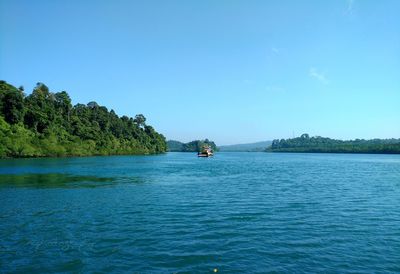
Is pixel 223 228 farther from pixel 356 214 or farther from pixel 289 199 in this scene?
pixel 289 199

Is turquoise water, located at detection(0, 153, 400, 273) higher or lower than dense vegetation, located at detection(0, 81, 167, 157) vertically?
lower

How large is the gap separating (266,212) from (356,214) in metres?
7.13

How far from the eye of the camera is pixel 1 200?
32250mm

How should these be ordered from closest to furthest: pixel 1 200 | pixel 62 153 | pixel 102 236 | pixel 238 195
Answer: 1. pixel 102 236
2. pixel 1 200
3. pixel 238 195
4. pixel 62 153

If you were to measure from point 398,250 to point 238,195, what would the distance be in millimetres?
20262

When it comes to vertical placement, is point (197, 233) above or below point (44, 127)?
below

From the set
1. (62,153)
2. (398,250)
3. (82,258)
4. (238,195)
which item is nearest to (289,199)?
(238,195)

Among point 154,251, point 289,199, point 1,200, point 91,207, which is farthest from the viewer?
point 289,199

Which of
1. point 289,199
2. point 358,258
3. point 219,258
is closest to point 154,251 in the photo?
point 219,258

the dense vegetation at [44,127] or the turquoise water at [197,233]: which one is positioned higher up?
the dense vegetation at [44,127]

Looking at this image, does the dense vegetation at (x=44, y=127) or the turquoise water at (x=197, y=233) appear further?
the dense vegetation at (x=44, y=127)

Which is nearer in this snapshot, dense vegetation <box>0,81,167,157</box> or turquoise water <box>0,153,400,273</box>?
turquoise water <box>0,153,400,273</box>

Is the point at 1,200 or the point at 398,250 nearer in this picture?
the point at 398,250

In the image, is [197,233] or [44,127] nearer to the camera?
[197,233]
